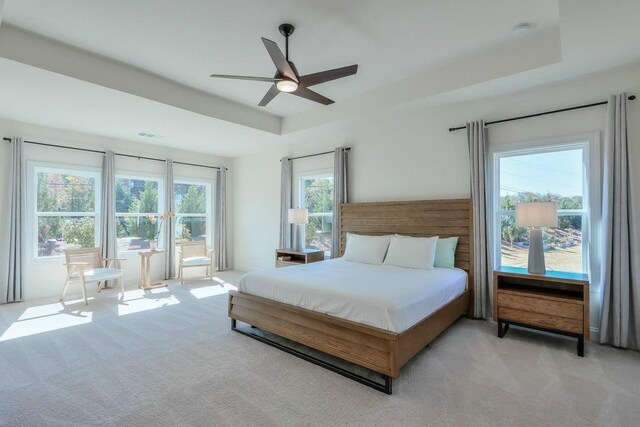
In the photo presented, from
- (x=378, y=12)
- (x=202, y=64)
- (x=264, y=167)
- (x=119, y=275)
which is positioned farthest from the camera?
(x=264, y=167)

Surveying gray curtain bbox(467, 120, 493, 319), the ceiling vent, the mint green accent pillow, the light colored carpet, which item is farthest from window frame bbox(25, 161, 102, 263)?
gray curtain bbox(467, 120, 493, 319)

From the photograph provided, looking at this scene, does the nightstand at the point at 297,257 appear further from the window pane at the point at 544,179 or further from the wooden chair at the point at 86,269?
the window pane at the point at 544,179

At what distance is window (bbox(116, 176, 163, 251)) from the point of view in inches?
227

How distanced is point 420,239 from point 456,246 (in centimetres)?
46

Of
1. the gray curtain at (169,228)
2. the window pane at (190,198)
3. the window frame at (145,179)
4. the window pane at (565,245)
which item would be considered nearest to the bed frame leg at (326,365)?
the window pane at (565,245)

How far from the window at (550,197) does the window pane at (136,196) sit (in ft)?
19.4

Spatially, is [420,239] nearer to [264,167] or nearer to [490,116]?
[490,116]

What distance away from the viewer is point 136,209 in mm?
5953

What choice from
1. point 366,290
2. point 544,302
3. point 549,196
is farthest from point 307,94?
point 544,302

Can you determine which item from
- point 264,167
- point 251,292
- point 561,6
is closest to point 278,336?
point 251,292

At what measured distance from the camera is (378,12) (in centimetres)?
266

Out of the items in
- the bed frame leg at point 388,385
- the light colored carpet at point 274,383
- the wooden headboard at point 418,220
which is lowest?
the light colored carpet at point 274,383

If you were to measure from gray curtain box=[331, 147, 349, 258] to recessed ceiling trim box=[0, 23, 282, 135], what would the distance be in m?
1.52

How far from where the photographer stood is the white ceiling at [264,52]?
2576mm
